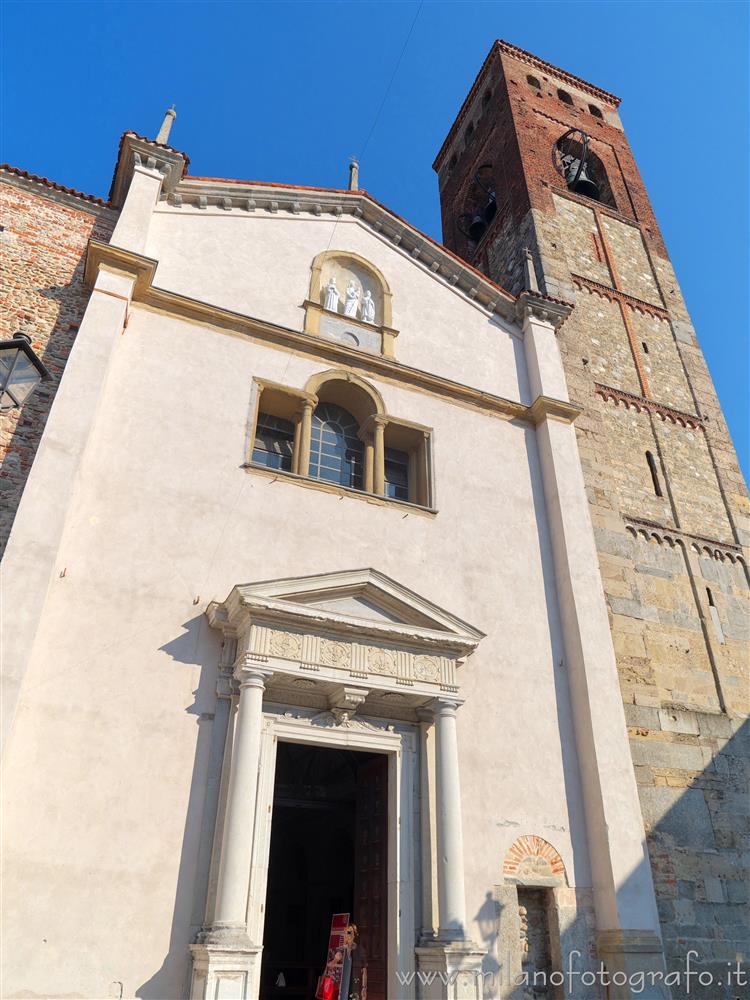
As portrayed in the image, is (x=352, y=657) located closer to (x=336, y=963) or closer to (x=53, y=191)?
(x=336, y=963)

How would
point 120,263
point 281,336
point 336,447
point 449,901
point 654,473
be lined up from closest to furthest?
1. point 449,901
2. point 120,263
3. point 281,336
4. point 336,447
5. point 654,473

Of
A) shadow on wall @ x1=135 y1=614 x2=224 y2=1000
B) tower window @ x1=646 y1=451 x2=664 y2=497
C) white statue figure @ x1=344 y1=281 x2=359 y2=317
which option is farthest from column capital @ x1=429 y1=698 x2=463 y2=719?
white statue figure @ x1=344 y1=281 x2=359 y2=317

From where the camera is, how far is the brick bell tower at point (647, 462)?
8617 millimetres

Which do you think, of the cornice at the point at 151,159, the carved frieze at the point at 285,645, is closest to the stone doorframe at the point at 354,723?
the carved frieze at the point at 285,645

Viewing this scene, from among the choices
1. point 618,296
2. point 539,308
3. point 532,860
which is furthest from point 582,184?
point 532,860

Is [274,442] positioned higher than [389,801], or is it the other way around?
[274,442]

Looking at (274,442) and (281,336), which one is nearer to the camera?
(274,442)

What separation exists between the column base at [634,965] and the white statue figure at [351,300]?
8.49 meters

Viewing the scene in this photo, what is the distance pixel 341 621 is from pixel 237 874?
249 centimetres

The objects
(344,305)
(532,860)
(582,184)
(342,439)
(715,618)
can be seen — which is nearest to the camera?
(532,860)

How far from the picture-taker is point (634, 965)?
7.24m

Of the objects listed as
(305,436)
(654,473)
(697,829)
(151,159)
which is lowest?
(697,829)

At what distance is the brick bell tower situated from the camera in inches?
339

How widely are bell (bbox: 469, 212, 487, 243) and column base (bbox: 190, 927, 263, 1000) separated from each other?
16.5 m
